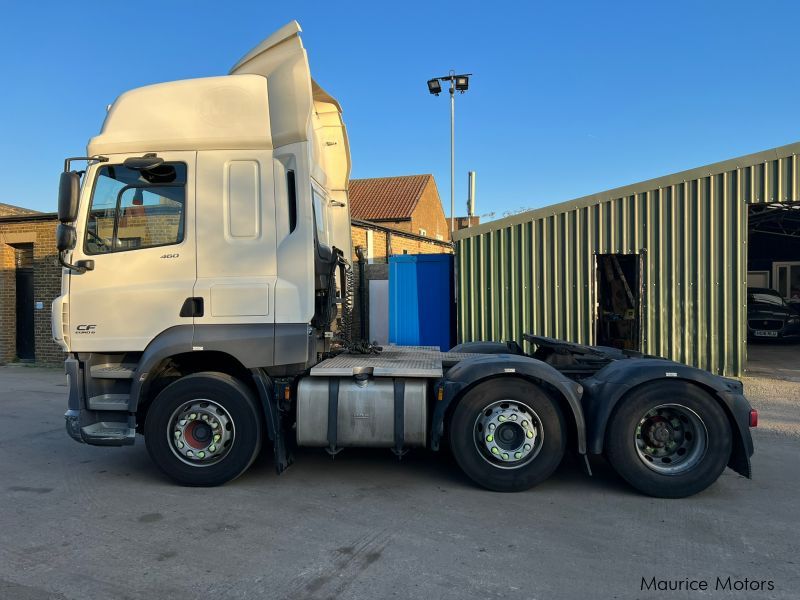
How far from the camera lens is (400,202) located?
33344 millimetres

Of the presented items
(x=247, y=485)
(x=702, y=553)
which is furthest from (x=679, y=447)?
(x=247, y=485)

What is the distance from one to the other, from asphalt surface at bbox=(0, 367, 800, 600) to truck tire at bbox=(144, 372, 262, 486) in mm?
206

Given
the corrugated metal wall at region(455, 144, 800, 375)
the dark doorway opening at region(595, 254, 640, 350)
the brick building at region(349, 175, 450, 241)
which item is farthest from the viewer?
the brick building at region(349, 175, 450, 241)

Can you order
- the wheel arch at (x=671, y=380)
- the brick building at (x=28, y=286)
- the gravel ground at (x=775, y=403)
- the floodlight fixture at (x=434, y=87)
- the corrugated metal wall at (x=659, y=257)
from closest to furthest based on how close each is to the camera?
the wheel arch at (x=671, y=380) < the gravel ground at (x=775, y=403) < the corrugated metal wall at (x=659, y=257) < the brick building at (x=28, y=286) < the floodlight fixture at (x=434, y=87)

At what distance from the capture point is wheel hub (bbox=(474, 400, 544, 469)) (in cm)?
488

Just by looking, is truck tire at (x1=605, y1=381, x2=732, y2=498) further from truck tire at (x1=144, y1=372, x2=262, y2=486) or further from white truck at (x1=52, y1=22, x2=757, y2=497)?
truck tire at (x1=144, y1=372, x2=262, y2=486)

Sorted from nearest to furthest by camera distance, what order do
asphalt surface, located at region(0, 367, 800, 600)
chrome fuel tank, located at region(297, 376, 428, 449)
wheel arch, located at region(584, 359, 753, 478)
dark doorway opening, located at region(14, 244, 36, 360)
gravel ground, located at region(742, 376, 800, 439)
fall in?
asphalt surface, located at region(0, 367, 800, 600)
wheel arch, located at region(584, 359, 753, 478)
chrome fuel tank, located at region(297, 376, 428, 449)
gravel ground, located at region(742, 376, 800, 439)
dark doorway opening, located at region(14, 244, 36, 360)

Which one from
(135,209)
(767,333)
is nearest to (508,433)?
(135,209)

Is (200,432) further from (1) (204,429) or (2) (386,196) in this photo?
(2) (386,196)

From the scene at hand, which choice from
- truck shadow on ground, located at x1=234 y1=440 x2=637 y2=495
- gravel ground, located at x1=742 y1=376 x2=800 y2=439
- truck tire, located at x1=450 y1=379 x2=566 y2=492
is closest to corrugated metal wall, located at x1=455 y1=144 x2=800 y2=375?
gravel ground, located at x1=742 y1=376 x2=800 y2=439

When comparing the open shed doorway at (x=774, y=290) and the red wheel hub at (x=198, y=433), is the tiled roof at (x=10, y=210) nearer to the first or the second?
the red wheel hub at (x=198, y=433)

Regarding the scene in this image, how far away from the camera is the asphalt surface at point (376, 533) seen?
3.41 m

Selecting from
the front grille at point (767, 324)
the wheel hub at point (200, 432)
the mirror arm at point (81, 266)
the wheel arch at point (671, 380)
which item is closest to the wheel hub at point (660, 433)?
the wheel arch at point (671, 380)

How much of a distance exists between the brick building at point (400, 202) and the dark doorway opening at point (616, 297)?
19446mm
